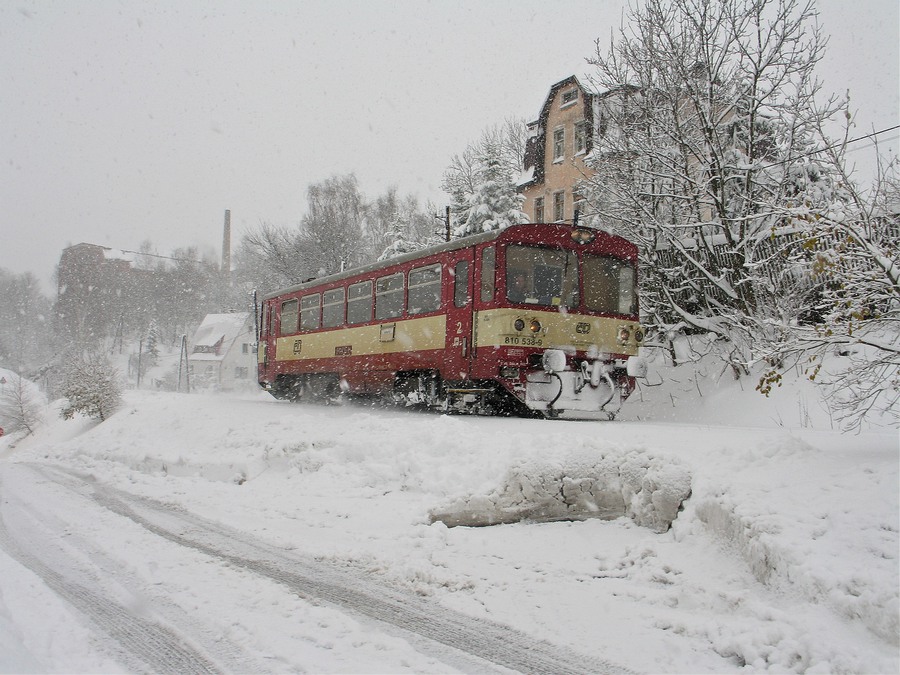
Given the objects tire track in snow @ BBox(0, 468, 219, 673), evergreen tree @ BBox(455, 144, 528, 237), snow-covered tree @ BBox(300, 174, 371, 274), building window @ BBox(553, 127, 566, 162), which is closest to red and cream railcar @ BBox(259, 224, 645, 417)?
tire track in snow @ BBox(0, 468, 219, 673)

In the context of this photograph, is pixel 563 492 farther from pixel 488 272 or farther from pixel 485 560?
pixel 488 272

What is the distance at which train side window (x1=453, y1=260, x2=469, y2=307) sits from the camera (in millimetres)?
10883

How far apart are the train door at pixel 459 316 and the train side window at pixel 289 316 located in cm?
684

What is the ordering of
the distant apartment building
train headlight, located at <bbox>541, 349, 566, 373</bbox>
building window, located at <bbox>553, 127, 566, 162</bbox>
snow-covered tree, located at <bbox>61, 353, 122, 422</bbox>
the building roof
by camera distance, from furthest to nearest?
the building roof, building window, located at <bbox>553, 127, 566, 162</bbox>, the distant apartment building, snow-covered tree, located at <bbox>61, 353, 122, 422</bbox>, train headlight, located at <bbox>541, 349, 566, 373</bbox>

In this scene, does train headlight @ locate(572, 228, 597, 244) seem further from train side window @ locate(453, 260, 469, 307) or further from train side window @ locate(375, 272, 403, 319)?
train side window @ locate(375, 272, 403, 319)

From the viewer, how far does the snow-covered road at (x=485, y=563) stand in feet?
11.5

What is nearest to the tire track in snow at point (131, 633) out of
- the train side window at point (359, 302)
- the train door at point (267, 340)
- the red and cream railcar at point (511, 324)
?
the red and cream railcar at point (511, 324)

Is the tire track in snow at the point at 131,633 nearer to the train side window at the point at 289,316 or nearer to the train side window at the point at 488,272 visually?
the train side window at the point at 488,272

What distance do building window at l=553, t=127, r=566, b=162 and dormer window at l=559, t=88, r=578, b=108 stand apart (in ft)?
3.49

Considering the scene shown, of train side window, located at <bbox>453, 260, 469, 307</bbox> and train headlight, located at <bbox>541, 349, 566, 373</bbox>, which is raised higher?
train side window, located at <bbox>453, 260, 469, 307</bbox>

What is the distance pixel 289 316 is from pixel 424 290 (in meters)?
6.61

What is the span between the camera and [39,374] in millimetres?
67250

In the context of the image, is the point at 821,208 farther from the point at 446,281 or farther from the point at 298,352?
the point at 298,352

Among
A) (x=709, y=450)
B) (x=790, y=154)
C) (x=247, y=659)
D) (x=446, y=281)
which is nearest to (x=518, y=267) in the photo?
(x=446, y=281)
